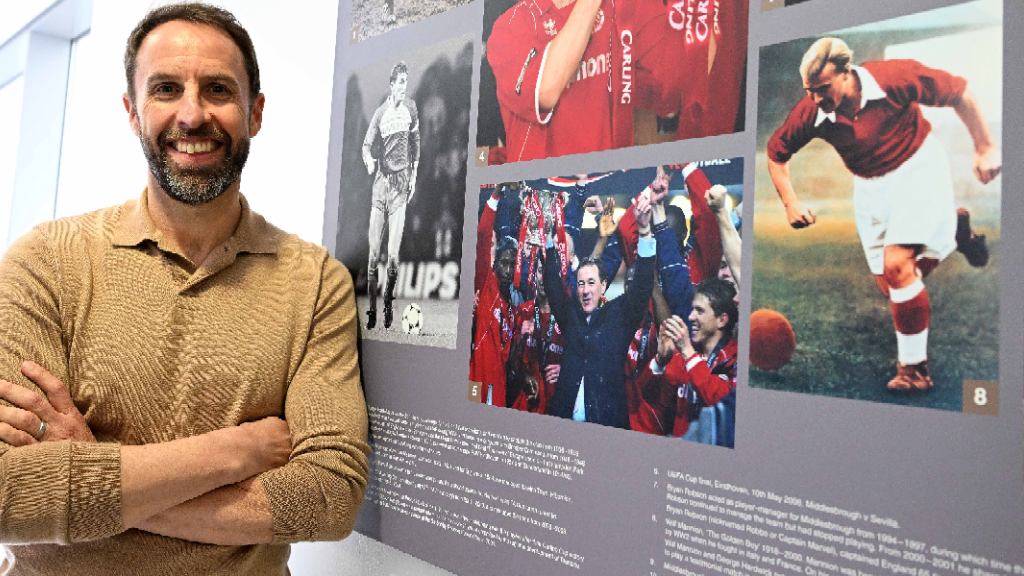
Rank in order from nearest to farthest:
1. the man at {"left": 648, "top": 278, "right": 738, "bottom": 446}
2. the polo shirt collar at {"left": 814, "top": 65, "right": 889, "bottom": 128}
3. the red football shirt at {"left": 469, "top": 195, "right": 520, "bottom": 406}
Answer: the polo shirt collar at {"left": 814, "top": 65, "right": 889, "bottom": 128}
the man at {"left": 648, "top": 278, "right": 738, "bottom": 446}
the red football shirt at {"left": 469, "top": 195, "right": 520, "bottom": 406}

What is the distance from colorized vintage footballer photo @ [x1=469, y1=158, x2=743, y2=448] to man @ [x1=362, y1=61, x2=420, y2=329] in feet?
0.95

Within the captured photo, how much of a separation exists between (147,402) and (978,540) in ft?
4.79

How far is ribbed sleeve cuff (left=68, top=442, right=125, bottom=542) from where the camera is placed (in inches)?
44.8

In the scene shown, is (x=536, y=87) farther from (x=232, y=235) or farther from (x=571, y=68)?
(x=232, y=235)

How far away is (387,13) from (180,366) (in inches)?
39.5

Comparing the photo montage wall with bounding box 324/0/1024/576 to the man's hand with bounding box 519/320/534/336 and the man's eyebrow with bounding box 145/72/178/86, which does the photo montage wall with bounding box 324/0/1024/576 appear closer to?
the man's hand with bounding box 519/320/534/336

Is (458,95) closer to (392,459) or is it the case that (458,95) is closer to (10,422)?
(392,459)

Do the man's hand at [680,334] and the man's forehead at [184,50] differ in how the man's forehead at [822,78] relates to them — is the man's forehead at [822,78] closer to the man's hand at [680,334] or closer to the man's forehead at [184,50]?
the man's hand at [680,334]

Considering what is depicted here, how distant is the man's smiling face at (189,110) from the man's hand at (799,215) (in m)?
1.21

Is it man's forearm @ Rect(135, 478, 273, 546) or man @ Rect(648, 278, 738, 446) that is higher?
man @ Rect(648, 278, 738, 446)

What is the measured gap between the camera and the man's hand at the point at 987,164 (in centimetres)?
83

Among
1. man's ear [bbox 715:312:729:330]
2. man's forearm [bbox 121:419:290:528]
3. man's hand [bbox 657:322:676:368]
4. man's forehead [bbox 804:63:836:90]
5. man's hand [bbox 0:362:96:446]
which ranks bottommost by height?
man's forearm [bbox 121:419:290:528]

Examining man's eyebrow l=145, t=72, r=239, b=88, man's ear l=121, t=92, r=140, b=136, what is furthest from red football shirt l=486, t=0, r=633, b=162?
man's ear l=121, t=92, r=140, b=136

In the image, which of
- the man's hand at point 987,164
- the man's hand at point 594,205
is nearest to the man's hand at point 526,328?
the man's hand at point 594,205
